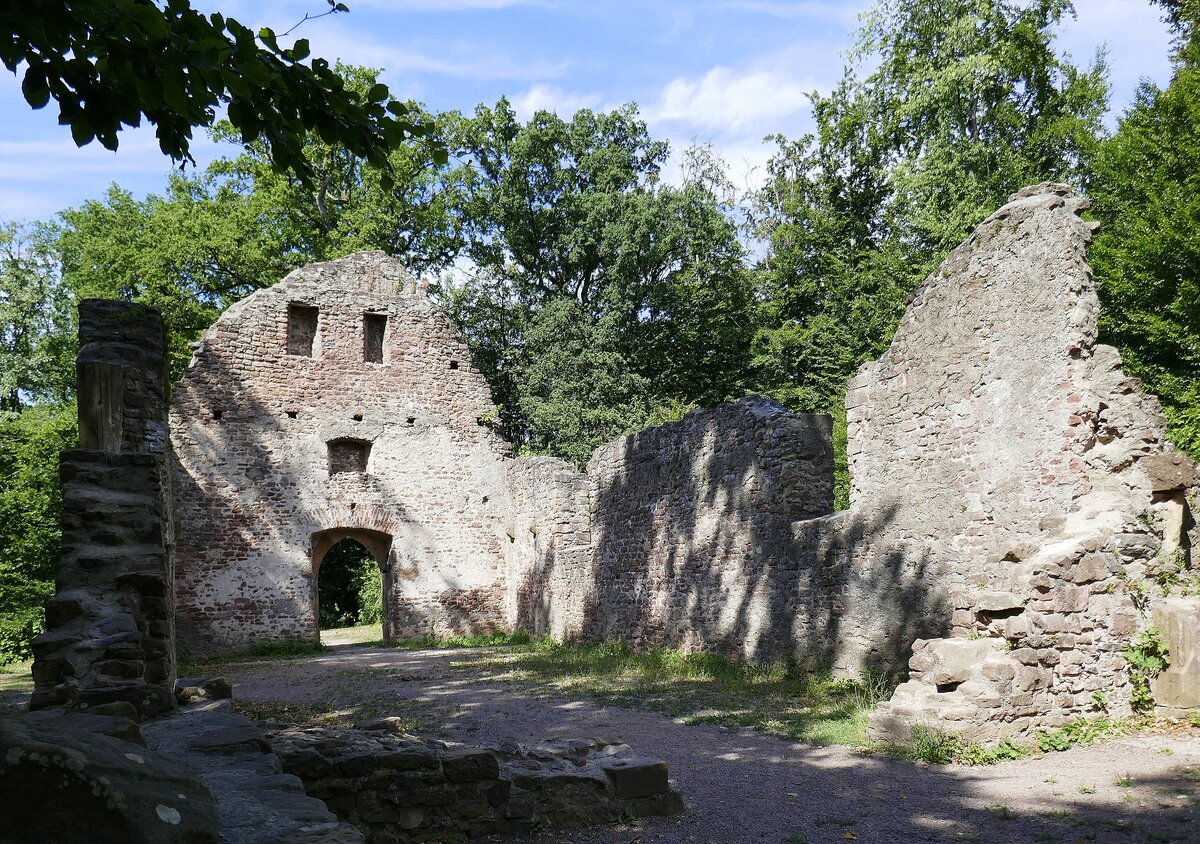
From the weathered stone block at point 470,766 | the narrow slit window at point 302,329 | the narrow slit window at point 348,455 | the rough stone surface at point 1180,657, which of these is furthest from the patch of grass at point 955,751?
the narrow slit window at point 302,329

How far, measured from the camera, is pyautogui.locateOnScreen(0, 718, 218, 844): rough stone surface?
84.5 inches

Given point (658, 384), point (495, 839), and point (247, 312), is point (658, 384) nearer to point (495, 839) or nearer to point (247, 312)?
point (247, 312)

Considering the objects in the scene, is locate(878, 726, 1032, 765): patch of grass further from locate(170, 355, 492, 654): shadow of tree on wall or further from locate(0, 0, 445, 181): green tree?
locate(170, 355, 492, 654): shadow of tree on wall

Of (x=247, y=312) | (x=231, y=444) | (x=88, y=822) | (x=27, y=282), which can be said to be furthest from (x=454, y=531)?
(x=27, y=282)

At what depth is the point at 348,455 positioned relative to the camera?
17297 mm

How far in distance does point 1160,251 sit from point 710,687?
1139 cm

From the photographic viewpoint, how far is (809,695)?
896 cm

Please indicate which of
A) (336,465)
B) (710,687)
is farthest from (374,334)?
(710,687)

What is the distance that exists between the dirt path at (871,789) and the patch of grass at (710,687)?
1.53ft

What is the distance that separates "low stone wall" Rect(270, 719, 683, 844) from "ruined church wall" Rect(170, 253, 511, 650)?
11.3m

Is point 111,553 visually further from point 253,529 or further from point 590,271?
point 590,271

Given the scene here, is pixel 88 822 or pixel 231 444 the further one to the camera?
pixel 231 444

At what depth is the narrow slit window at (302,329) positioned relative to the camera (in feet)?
56.6

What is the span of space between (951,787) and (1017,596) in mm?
1841
